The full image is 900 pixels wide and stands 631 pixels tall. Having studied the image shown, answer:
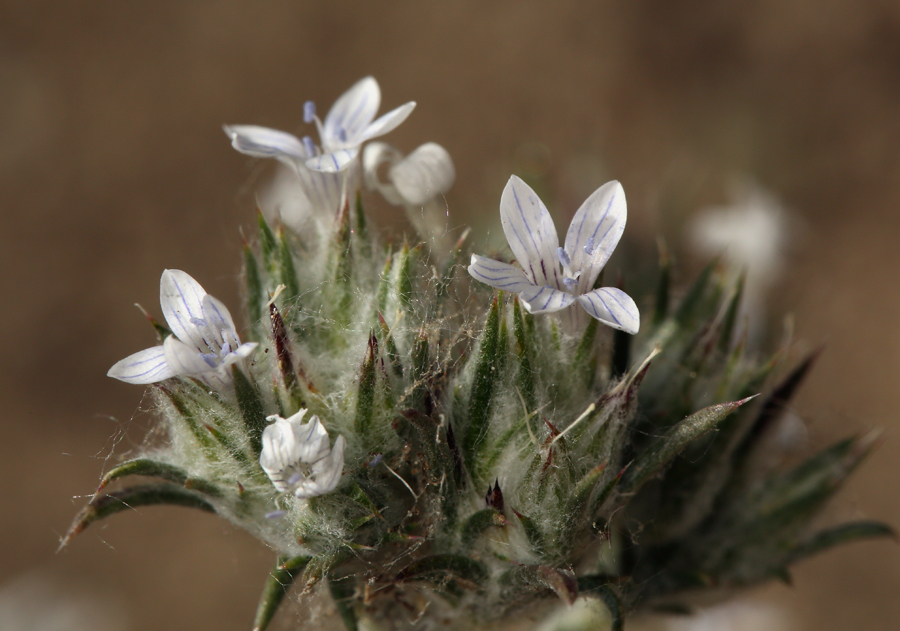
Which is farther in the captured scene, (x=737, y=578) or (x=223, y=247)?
(x=223, y=247)

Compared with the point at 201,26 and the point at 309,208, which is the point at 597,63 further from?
the point at 309,208

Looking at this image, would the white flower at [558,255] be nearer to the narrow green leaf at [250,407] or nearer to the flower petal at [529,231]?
the flower petal at [529,231]

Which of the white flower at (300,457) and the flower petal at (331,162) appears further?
the flower petal at (331,162)

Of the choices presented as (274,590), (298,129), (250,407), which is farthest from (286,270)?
(298,129)

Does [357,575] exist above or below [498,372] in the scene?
below

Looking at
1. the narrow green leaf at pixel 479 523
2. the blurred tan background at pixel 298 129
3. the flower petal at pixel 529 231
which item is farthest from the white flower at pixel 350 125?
the blurred tan background at pixel 298 129

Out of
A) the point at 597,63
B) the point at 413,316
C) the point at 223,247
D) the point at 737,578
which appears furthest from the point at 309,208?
the point at 597,63

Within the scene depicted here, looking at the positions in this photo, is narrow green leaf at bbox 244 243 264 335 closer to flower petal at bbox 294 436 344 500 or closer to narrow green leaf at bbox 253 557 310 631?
flower petal at bbox 294 436 344 500
